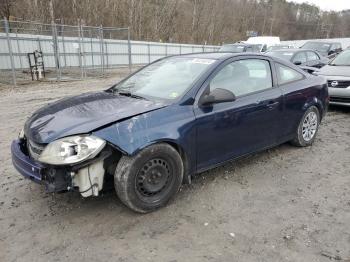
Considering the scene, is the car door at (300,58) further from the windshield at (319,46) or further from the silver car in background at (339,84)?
the windshield at (319,46)

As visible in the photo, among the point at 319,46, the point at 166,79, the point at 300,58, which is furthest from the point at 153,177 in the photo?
the point at 319,46

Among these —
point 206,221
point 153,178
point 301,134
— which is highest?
point 153,178

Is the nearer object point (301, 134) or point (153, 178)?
point (153, 178)

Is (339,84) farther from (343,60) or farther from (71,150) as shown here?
(71,150)

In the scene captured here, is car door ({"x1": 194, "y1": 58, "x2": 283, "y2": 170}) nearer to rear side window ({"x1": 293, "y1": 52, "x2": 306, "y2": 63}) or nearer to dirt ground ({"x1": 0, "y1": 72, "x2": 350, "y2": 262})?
dirt ground ({"x1": 0, "y1": 72, "x2": 350, "y2": 262})

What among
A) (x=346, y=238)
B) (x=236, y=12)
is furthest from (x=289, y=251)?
(x=236, y=12)

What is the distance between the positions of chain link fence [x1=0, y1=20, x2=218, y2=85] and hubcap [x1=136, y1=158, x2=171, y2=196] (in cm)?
1199

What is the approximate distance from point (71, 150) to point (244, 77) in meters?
2.41

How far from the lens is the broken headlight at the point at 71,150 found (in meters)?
3.02

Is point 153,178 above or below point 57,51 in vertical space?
above

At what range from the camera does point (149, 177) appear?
11.2ft

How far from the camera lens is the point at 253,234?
123 inches

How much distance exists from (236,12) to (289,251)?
65.5 metres

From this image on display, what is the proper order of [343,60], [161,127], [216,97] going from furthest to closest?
[343,60]
[216,97]
[161,127]
